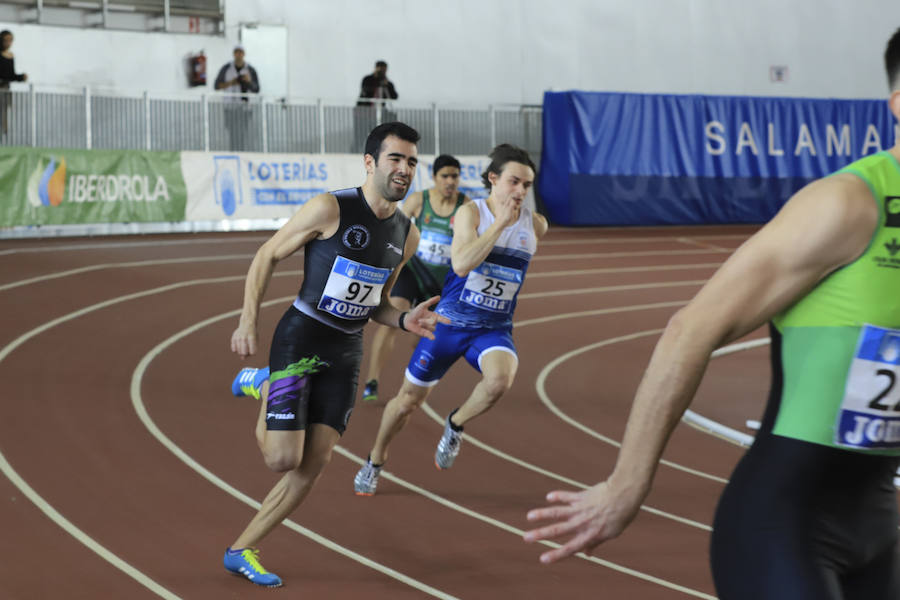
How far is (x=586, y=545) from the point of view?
2068 mm

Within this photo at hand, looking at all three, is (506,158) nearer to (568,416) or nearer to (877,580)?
(568,416)

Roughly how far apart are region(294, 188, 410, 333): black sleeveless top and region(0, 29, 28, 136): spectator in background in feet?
44.3

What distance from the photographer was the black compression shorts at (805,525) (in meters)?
2.08

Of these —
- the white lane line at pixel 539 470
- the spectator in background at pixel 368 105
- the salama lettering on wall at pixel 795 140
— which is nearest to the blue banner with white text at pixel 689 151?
the salama lettering on wall at pixel 795 140

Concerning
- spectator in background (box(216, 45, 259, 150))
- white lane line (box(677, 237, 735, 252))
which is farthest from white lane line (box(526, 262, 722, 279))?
spectator in background (box(216, 45, 259, 150))

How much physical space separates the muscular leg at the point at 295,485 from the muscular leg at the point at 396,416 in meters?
1.37

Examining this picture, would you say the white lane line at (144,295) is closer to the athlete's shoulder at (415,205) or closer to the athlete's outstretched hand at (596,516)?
the athlete's shoulder at (415,205)

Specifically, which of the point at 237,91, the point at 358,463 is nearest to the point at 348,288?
the point at 358,463

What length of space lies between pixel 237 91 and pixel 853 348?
61.1ft

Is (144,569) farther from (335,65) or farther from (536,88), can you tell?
(536,88)

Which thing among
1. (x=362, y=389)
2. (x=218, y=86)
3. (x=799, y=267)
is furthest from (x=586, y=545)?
(x=218, y=86)

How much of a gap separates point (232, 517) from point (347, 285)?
1773 millimetres

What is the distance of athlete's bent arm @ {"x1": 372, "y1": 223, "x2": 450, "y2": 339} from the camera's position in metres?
5.06

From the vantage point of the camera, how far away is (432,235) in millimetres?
8930
